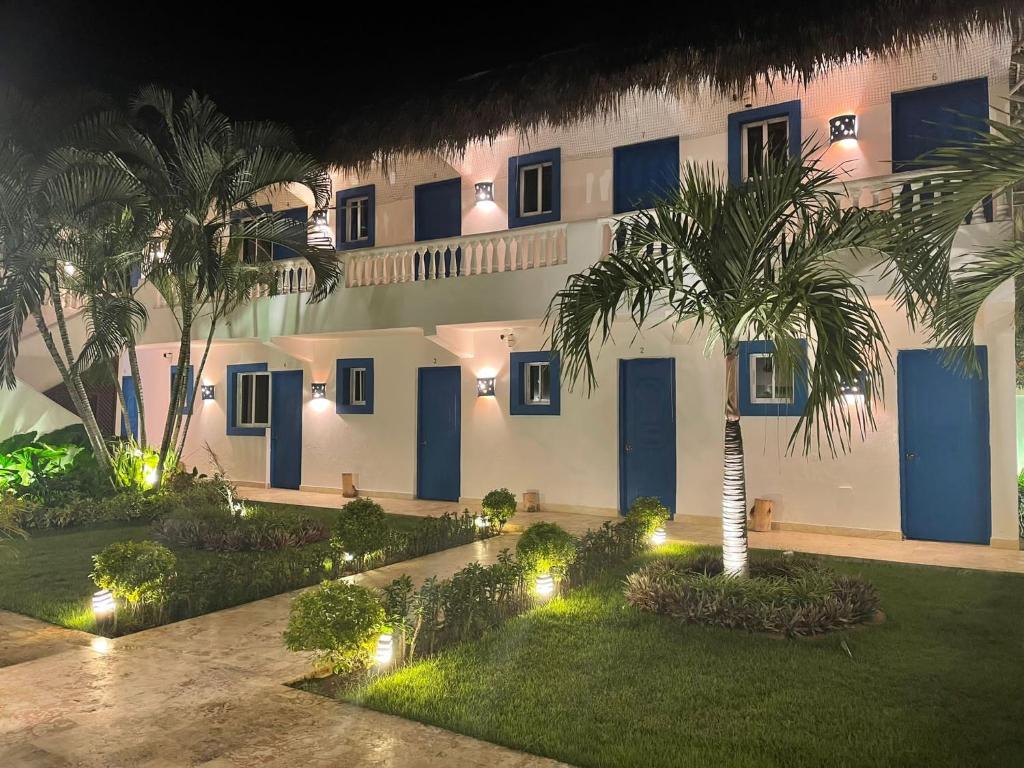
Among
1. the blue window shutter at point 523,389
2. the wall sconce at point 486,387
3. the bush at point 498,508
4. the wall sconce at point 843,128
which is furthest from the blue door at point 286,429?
the wall sconce at point 843,128

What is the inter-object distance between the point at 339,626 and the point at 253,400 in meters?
11.4

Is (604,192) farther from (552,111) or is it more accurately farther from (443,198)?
(443,198)

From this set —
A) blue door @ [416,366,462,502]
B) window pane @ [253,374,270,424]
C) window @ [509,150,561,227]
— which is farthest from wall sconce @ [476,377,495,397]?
window pane @ [253,374,270,424]

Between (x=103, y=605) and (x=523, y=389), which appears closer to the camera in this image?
(x=103, y=605)

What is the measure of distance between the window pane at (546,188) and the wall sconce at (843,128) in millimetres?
4056

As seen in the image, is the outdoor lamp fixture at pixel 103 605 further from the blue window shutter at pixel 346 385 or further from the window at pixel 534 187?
the window at pixel 534 187

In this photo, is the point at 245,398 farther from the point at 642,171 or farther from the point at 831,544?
the point at 831,544

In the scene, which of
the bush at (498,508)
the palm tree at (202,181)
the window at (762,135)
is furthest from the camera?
the palm tree at (202,181)

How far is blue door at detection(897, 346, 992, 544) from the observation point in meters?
8.67

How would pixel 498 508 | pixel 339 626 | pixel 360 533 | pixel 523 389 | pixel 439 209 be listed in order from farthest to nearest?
1. pixel 439 209
2. pixel 523 389
3. pixel 498 508
4. pixel 360 533
5. pixel 339 626

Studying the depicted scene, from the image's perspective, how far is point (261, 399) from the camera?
15.0 m

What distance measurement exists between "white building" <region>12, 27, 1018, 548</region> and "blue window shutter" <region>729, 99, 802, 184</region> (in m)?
0.03

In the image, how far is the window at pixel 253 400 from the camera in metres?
15.0

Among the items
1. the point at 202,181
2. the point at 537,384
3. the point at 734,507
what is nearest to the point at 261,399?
the point at 202,181
